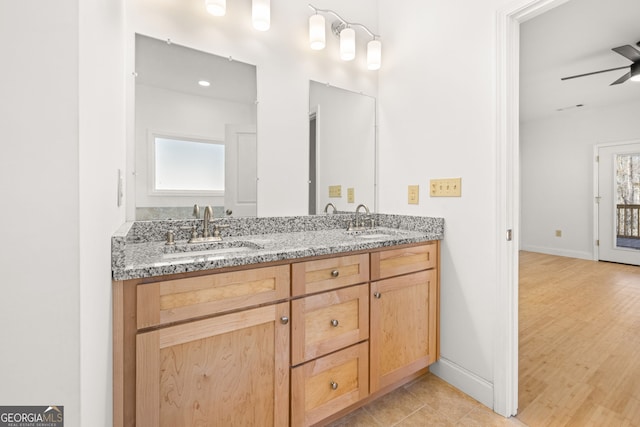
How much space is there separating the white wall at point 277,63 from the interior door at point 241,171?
1.6 inches

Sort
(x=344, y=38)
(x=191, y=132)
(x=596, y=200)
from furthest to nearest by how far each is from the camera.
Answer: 1. (x=596, y=200)
2. (x=344, y=38)
3. (x=191, y=132)

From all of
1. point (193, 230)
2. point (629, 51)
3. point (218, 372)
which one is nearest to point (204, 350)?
point (218, 372)

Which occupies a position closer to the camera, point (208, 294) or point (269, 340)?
point (208, 294)

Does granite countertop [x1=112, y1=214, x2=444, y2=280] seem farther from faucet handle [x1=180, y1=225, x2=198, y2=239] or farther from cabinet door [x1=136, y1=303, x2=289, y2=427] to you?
cabinet door [x1=136, y1=303, x2=289, y2=427]

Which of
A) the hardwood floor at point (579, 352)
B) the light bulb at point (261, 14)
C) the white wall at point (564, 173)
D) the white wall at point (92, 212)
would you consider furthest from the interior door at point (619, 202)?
the white wall at point (92, 212)

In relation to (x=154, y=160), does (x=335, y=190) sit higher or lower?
lower

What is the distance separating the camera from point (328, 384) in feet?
4.24

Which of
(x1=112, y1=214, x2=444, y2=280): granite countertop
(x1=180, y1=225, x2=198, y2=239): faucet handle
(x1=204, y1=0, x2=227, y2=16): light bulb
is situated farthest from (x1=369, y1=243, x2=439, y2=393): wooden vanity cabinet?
(x1=204, y1=0, x2=227, y2=16): light bulb

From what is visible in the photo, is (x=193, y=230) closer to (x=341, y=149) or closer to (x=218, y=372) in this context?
(x=218, y=372)

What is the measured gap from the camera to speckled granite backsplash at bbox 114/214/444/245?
1.38 meters

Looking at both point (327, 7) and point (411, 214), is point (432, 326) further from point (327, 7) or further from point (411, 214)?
point (327, 7)

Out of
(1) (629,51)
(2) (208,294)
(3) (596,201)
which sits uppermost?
(1) (629,51)

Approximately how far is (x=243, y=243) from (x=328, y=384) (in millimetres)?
758

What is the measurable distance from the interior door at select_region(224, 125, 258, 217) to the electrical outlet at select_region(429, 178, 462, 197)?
109 cm
